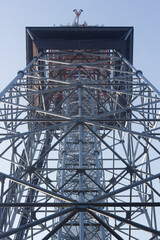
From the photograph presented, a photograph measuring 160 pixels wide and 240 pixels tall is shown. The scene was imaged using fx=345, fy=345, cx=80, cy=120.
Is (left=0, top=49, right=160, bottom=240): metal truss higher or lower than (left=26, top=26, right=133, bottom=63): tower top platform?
lower

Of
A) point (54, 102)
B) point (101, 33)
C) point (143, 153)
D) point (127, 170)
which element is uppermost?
point (101, 33)

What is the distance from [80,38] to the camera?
1744 cm

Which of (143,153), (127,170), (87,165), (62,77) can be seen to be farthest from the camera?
(62,77)

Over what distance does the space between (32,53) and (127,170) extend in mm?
9457

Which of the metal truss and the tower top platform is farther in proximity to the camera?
the tower top platform

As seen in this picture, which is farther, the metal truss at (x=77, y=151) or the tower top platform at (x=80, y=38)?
the tower top platform at (x=80, y=38)

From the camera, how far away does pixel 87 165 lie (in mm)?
13914

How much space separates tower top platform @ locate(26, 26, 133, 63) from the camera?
55.8ft

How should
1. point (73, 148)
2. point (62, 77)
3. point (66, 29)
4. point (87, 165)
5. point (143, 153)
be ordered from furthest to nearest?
point (62, 77), point (66, 29), point (73, 148), point (87, 165), point (143, 153)

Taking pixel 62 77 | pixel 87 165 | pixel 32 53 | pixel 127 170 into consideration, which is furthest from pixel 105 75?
pixel 127 170

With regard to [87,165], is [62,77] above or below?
above

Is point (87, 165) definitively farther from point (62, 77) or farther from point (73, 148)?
point (62, 77)

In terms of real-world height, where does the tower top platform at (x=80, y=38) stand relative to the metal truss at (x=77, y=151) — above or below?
above

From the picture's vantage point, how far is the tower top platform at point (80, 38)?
1702cm
